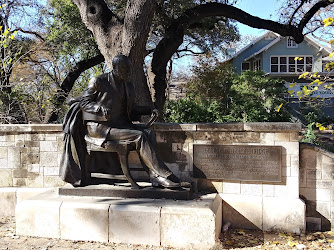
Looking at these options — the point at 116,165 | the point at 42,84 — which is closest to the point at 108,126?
the point at 116,165

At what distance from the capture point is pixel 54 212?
4738mm

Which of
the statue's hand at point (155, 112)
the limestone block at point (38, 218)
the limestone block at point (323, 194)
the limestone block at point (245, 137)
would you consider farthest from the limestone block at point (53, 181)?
the limestone block at point (323, 194)

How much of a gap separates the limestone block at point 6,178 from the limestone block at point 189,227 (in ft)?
10.6

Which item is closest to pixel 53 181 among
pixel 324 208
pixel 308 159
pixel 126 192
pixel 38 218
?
pixel 38 218

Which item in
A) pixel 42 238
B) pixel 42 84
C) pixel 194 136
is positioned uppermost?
pixel 42 84

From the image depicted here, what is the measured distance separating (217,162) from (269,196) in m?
0.95

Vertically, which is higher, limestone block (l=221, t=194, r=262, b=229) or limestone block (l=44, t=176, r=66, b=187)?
limestone block (l=44, t=176, r=66, b=187)

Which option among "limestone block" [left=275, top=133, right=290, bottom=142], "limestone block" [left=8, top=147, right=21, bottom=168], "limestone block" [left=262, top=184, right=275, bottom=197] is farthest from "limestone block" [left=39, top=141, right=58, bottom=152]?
"limestone block" [left=275, top=133, right=290, bottom=142]

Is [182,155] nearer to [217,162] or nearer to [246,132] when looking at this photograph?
[217,162]

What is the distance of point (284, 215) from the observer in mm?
5125

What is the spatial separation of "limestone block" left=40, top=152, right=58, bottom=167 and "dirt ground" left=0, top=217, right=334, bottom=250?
4.01 feet

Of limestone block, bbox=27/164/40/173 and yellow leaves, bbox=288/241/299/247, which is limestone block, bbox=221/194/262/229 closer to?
yellow leaves, bbox=288/241/299/247

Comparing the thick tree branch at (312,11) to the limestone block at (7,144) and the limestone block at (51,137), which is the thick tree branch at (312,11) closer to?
the limestone block at (51,137)

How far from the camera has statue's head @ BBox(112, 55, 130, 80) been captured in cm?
481
